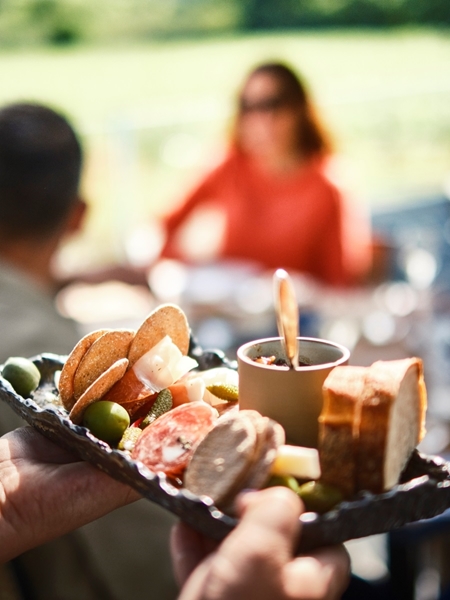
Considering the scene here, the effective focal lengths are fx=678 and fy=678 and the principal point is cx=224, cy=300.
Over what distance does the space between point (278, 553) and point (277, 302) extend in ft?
1.00

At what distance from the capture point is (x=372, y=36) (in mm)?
14273

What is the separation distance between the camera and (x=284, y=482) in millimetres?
778

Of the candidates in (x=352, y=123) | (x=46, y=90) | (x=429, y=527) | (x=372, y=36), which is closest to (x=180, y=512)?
(x=429, y=527)

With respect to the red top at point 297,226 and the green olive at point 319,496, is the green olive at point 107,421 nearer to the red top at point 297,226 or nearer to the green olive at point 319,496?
the green olive at point 319,496

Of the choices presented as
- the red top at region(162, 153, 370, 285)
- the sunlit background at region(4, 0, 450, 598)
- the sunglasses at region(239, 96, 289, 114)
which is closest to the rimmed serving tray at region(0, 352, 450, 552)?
the sunlit background at region(4, 0, 450, 598)

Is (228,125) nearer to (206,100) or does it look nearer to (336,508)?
(336,508)

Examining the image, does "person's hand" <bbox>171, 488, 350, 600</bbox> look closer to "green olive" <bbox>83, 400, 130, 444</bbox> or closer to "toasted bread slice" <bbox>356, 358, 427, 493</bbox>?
"toasted bread slice" <bbox>356, 358, 427, 493</bbox>

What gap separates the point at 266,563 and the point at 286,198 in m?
2.97

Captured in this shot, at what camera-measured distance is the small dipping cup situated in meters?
0.85

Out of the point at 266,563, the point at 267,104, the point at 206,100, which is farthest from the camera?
the point at 206,100

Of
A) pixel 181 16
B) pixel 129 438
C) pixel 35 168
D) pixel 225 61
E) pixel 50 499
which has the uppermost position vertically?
pixel 181 16

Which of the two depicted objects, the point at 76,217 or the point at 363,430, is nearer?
the point at 363,430

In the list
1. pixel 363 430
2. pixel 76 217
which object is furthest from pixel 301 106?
pixel 363 430

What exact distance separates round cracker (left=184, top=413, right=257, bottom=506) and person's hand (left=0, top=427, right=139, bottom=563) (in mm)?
271
